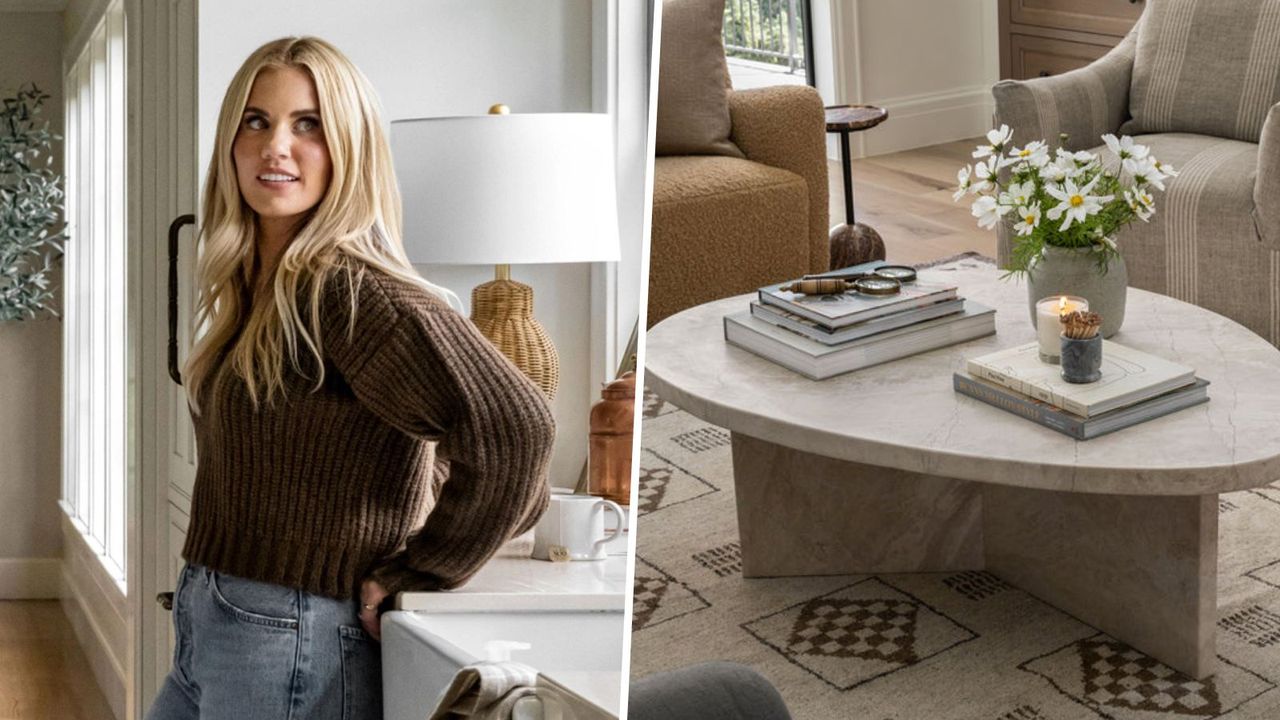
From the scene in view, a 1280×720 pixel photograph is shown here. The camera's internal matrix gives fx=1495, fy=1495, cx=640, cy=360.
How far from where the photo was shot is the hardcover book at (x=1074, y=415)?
1330 mm

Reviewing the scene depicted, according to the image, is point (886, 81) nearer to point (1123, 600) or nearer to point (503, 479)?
point (1123, 600)

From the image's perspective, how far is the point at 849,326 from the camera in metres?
1.47

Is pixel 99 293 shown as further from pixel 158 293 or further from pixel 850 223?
pixel 850 223

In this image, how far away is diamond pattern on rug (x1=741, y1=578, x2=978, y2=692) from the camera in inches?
58.5

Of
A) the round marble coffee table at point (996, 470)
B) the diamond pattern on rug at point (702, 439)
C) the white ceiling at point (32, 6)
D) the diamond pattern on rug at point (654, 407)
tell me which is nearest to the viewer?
the white ceiling at point (32, 6)

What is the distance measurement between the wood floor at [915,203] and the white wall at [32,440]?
154cm

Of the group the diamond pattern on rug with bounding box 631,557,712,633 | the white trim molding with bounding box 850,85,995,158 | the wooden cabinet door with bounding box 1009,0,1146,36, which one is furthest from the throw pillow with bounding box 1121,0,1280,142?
the diamond pattern on rug with bounding box 631,557,712,633

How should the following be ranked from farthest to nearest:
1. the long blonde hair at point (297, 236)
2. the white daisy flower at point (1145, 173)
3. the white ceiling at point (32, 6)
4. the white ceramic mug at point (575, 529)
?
the white daisy flower at point (1145, 173) < the white ceiling at point (32, 6) < the long blonde hair at point (297, 236) < the white ceramic mug at point (575, 529)

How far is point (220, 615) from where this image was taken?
2.52 feet

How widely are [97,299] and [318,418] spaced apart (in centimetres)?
24

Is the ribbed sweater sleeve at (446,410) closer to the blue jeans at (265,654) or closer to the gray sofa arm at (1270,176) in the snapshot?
the blue jeans at (265,654)

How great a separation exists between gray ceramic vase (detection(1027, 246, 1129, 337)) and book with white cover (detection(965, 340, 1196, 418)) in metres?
0.14

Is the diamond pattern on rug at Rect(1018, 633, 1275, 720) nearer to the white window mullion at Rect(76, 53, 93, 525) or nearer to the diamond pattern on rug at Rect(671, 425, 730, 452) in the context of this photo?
the diamond pattern on rug at Rect(671, 425, 730, 452)

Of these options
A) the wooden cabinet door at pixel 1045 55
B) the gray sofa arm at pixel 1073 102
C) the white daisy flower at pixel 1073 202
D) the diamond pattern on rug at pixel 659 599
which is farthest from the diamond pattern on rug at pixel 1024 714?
the wooden cabinet door at pixel 1045 55
